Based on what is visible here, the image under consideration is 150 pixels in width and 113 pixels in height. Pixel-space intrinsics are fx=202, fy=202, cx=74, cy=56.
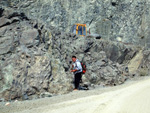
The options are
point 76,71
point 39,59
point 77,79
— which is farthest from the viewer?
point 77,79

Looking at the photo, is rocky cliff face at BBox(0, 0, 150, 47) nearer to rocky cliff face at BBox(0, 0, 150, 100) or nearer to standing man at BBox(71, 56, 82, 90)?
rocky cliff face at BBox(0, 0, 150, 100)

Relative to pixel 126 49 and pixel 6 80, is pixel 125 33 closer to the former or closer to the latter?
pixel 126 49

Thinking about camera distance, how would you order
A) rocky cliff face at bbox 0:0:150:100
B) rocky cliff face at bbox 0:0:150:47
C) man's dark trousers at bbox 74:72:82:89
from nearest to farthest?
rocky cliff face at bbox 0:0:150:100 < man's dark trousers at bbox 74:72:82:89 < rocky cliff face at bbox 0:0:150:47

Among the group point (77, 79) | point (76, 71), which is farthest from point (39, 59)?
point (77, 79)

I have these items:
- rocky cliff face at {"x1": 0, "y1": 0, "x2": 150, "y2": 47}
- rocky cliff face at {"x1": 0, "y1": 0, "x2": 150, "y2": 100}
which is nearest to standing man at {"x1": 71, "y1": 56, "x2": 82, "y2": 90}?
rocky cliff face at {"x1": 0, "y1": 0, "x2": 150, "y2": 100}

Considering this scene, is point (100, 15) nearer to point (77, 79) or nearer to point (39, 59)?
point (77, 79)

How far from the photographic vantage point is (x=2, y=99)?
7.14 m

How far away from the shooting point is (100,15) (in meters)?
26.6

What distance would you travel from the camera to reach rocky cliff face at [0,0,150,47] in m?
26.0

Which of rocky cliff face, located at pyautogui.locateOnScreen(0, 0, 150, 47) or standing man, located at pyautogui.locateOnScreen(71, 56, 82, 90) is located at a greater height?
rocky cliff face, located at pyautogui.locateOnScreen(0, 0, 150, 47)

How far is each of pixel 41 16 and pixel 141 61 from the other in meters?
15.0

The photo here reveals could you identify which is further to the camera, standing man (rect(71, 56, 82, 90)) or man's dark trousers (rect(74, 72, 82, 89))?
man's dark trousers (rect(74, 72, 82, 89))

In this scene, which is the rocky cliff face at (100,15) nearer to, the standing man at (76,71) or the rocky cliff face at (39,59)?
the rocky cliff face at (39,59)

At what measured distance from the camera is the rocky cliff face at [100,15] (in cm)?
2602
